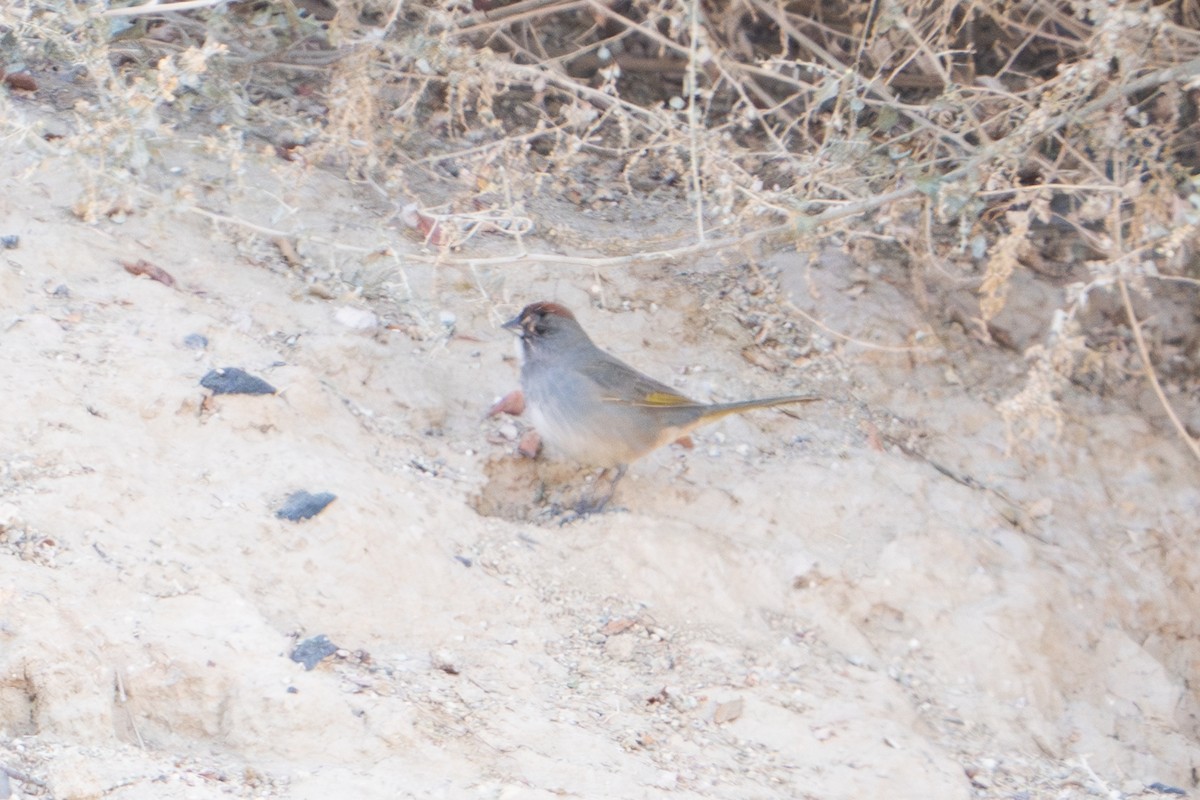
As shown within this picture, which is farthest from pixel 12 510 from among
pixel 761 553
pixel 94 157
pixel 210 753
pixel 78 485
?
pixel 761 553

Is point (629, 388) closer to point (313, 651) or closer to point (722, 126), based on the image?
point (722, 126)

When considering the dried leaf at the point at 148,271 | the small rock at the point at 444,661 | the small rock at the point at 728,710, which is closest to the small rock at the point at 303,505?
the small rock at the point at 444,661

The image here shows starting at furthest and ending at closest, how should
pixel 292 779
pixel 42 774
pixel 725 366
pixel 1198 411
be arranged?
pixel 1198 411, pixel 725 366, pixel 292 779, pixel 42 774

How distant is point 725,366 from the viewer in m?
5.77

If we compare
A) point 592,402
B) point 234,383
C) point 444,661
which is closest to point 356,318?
point 234,383

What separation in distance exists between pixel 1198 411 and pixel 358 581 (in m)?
3.92

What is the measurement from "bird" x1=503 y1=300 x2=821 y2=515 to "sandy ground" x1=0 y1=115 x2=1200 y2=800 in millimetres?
161

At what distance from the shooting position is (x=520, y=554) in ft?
15.0

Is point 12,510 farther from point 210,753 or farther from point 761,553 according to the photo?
point 761,553

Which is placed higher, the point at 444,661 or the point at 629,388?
the point at 629,388

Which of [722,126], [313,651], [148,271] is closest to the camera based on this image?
[313,651]

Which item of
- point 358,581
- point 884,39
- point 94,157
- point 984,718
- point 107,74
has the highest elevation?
point 884,39

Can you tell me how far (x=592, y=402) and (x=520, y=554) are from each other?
780mm

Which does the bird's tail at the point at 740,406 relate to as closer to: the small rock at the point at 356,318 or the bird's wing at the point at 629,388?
the bird's wing at the point at 629,388
